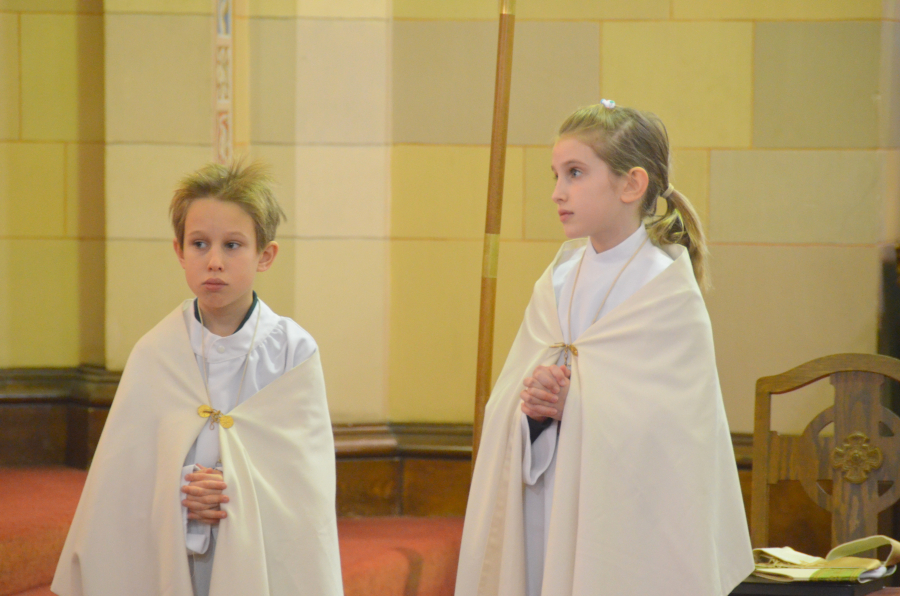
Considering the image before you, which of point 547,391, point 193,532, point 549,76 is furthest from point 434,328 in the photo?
point 193,532

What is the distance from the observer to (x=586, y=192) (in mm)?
2123

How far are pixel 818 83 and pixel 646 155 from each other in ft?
6.18

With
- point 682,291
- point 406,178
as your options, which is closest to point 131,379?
point 682,291

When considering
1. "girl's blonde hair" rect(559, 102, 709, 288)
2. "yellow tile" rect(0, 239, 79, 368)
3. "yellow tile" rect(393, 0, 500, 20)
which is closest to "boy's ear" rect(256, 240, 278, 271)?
"girl's blonde hair" rect(559, 102, 709, 288)

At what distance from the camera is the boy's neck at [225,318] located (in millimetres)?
2189

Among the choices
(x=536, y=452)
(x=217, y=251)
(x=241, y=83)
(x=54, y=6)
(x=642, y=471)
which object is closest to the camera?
(x=642, y=471)

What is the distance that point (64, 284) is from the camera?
13.1 feet

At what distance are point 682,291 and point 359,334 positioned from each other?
6.25ft

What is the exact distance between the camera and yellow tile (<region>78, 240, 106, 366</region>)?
4000 mm

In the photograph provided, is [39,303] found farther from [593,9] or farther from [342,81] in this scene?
[593,9]

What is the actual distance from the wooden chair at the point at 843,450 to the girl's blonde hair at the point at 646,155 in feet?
2.50

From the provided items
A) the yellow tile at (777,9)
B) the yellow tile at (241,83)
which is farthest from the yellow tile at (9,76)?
the yellow tile at (777,9)

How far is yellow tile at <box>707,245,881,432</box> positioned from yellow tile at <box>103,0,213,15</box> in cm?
223

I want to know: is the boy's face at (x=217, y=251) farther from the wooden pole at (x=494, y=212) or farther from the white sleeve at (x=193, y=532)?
the wooden pole at (x=494, y=212)
